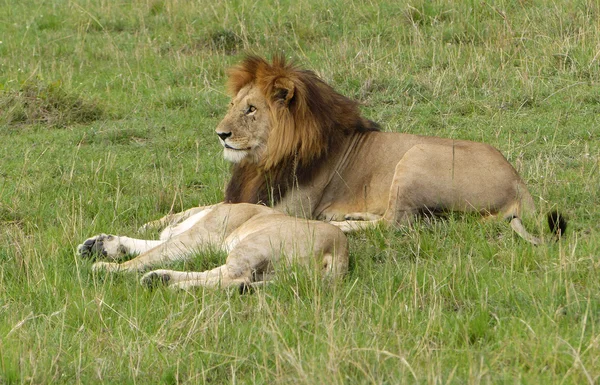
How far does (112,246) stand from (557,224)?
218 centimetres

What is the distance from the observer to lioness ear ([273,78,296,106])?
5.92 m

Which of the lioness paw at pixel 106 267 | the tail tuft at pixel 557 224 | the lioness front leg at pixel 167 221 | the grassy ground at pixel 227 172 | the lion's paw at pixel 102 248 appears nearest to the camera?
the grassy ground at pixel 227 172

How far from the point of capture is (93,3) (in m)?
10.8

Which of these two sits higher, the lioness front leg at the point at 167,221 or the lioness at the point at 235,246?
the lioness at the point at 235,246

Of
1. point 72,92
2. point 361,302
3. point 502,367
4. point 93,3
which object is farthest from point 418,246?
point 93,3

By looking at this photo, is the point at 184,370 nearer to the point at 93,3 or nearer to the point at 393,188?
the point at 393,188

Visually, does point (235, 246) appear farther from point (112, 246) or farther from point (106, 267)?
point (112, 246)

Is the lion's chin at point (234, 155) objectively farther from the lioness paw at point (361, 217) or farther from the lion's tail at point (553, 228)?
the lion's tail at point (553, 228)

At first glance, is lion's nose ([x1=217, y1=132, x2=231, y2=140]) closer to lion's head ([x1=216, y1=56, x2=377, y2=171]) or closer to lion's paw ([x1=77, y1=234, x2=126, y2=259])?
lion's head ([x1=216, y1=56, x2=377, y2=171])

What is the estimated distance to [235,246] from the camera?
4.71 m

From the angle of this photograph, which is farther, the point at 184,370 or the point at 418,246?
Result: the point at 418,246

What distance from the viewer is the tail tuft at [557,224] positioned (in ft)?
15.8

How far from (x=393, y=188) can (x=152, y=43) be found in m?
4.69

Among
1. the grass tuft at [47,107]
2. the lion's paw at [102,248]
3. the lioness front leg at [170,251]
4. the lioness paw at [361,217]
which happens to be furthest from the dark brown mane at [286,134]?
the grass tuft at [47,107]
